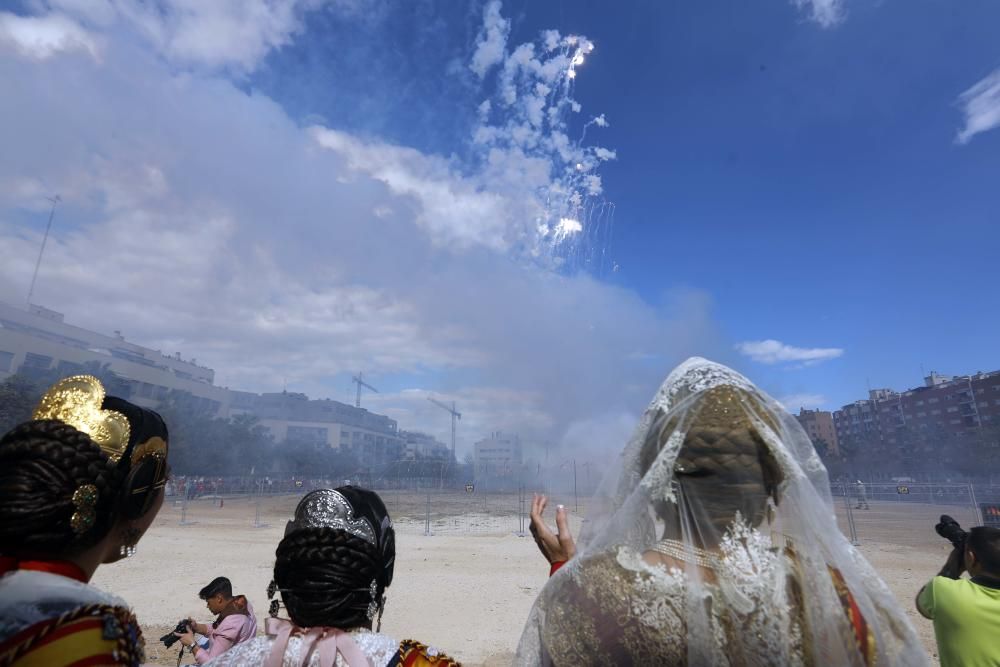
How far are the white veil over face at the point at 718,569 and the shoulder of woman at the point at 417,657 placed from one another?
11.4 inches

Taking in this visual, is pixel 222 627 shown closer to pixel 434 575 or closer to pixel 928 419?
pixel 434 575

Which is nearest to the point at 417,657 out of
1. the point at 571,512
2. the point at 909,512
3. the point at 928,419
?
the point at 571,512

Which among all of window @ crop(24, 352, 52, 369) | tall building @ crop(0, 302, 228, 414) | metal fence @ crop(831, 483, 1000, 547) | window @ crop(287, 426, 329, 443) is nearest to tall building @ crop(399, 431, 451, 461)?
window @ crop(287, 426, 329, 443)

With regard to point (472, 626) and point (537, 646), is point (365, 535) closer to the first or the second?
point (537, 646)

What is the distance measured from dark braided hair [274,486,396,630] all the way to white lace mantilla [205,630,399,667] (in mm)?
81

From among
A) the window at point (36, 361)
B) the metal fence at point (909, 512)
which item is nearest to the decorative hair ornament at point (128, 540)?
the metal fence at point (909, 512)

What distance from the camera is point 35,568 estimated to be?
1.40m

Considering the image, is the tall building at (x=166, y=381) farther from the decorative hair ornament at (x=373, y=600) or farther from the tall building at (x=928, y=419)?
the tall building at (x=928, y=419)

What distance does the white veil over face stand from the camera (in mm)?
1453

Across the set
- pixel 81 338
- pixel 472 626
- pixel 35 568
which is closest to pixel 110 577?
pixel 472 626

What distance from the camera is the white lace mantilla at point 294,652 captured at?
165 centimetres

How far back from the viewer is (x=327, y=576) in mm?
1797

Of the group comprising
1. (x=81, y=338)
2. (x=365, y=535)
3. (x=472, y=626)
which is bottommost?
(x=472, y=626)

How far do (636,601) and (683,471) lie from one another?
0.49 meters
